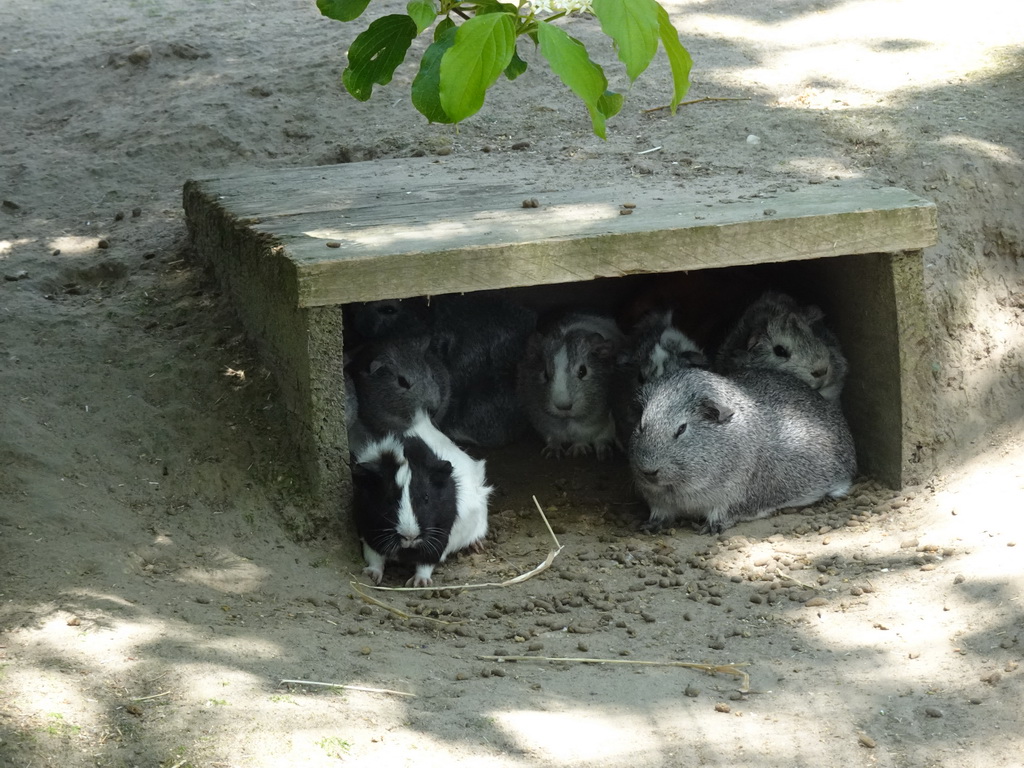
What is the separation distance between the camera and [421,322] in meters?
6.79

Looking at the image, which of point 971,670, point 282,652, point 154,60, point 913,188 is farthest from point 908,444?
point 154,60

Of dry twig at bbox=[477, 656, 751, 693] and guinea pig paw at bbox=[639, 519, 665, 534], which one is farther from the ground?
dry twig at bbox=[477, 656, 751, 693]

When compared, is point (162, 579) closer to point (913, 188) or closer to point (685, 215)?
point (685, 215)

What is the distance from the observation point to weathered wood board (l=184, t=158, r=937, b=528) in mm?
4676

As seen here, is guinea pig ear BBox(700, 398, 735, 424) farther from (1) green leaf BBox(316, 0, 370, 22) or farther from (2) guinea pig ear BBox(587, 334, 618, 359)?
(1) green leaf BBox(316, 0, 370, 22)

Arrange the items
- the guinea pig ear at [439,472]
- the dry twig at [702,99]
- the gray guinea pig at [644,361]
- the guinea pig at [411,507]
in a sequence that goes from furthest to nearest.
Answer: the dry twig at [702,99], the gray guinea pig at [644,361], the guinea pig ear at [439,472], the guinea pig at [411,507]

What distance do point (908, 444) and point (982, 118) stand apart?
2471mm

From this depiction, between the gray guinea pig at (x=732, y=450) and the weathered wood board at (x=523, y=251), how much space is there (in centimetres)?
34

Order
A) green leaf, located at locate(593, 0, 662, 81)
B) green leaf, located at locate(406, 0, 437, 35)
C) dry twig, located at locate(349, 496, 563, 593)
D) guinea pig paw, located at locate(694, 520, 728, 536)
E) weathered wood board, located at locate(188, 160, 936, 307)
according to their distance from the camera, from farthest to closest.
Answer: guinea pig paw, located at locate(694, 520, 728, 536) → dry twig, located at locate(349, 496, 563, 593) → weathered wood board, located at locate(188, 160, 936, 307) → green leaf, located at locate(406, 0, 437, 35) → green leaf, located at locate(593, 0, 662, 81)

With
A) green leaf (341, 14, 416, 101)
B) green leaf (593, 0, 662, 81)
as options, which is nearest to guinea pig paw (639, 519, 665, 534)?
green leaf (341, 14, 416, 101)

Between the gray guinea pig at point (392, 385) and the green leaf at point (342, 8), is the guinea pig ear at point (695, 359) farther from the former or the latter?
the green leaf at point (342, 8)

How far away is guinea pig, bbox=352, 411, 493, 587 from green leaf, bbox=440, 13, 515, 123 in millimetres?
2878

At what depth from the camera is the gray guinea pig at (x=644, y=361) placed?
600cm

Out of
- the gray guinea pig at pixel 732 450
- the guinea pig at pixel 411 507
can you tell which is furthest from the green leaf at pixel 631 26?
the gray guinea pig at pixel 732 450
